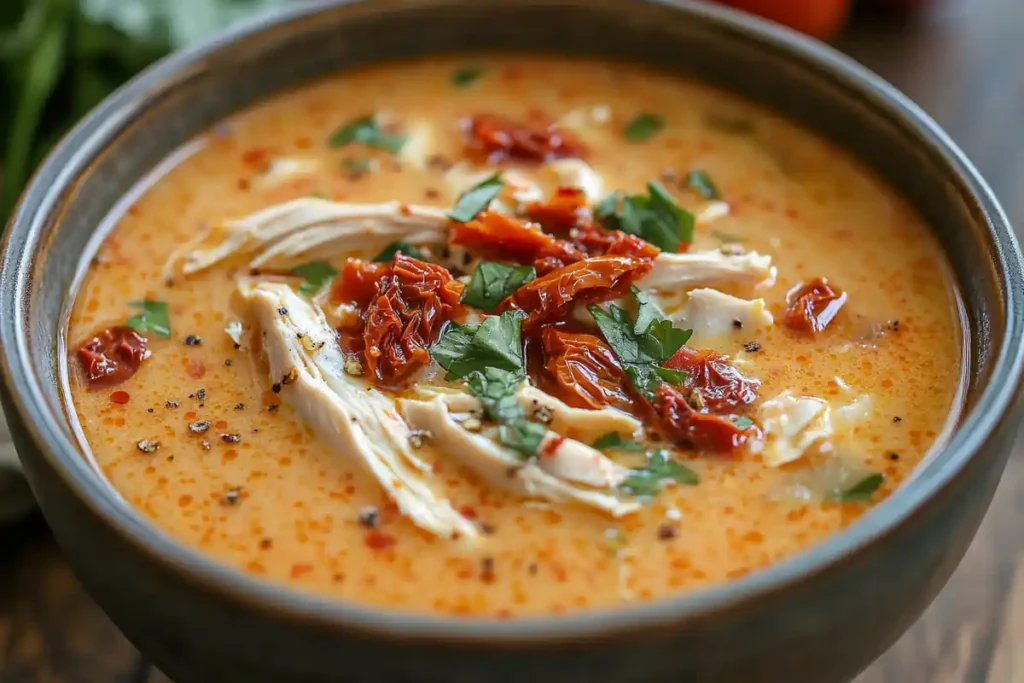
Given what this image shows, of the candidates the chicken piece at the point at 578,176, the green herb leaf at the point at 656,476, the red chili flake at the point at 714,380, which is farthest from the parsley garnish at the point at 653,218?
the green herb leaf at the point at 656,476

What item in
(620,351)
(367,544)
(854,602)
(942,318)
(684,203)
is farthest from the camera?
(684,203)

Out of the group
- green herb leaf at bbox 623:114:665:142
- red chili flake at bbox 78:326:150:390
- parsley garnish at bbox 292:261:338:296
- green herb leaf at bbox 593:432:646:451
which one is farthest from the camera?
green herb leaf at bbox 623:114:665:142

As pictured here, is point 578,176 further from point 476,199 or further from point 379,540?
point 379,540

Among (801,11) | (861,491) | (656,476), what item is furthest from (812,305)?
(801,11)

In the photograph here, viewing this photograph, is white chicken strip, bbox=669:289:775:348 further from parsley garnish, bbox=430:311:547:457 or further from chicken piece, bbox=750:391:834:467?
parsley garnish, bbox=430:311:547:457

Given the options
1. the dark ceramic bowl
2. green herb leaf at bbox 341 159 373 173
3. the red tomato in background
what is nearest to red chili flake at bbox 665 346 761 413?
the dark ceramic bowl

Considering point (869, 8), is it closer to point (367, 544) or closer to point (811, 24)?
point (811, 24)

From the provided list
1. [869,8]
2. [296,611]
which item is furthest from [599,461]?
[869,8]
